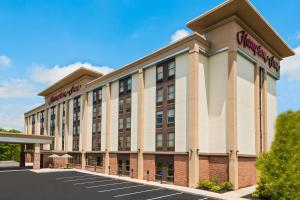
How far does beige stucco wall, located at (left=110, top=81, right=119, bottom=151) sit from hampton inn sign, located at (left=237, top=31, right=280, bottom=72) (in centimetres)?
2137

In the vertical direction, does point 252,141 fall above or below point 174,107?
below

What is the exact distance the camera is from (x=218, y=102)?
33469 mm

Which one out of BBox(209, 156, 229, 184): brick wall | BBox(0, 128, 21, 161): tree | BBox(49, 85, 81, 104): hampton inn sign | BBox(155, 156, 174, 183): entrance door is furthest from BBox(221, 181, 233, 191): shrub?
BBox(0, 128, 21, 161): tree

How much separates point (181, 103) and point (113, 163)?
17.3m

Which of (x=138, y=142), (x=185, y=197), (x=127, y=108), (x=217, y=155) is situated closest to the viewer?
(x=185, y=197)

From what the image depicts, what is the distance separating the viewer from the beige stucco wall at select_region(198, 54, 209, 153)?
3294 cm

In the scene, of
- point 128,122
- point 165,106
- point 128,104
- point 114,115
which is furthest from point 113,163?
point 165,106

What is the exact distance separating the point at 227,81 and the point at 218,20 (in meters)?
7.28

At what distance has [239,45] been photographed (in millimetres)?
33562

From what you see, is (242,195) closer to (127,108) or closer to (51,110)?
(127,108)

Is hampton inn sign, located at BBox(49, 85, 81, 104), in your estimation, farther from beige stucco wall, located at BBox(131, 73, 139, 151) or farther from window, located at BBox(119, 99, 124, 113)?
beige stucco wall, located at BBox(131, 73, 139, 151)

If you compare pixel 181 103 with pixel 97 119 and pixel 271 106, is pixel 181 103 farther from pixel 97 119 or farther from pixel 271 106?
pixel 97 119

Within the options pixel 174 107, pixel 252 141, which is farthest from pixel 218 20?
pixel 252 141

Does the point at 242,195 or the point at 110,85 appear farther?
the point at 110,85
